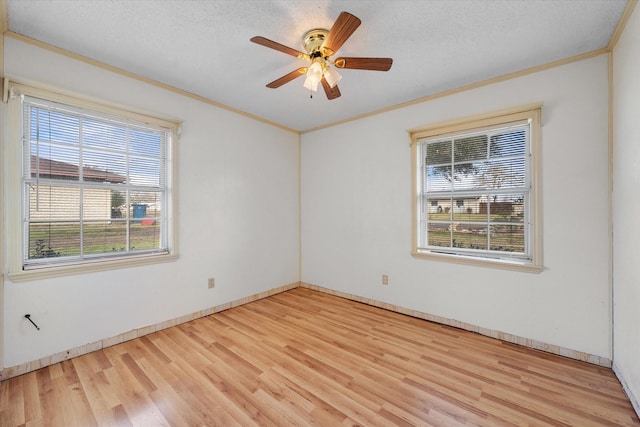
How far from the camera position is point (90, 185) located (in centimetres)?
235

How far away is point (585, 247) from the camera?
2.18m

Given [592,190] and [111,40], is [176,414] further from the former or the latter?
[592,190]

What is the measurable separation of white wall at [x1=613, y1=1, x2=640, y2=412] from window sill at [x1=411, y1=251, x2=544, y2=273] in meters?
0.52

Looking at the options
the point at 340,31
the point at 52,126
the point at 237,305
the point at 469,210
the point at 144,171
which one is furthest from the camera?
the point at 237,305

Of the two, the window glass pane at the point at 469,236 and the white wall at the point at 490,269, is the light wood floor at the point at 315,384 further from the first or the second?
the window glass pane at the point at 469,236

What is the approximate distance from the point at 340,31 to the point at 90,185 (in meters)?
2.44

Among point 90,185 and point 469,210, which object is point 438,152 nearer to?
point 469,210

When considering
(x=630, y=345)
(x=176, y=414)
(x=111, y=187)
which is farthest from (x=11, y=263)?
(x=630, y=345)

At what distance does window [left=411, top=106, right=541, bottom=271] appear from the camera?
246 centimetres

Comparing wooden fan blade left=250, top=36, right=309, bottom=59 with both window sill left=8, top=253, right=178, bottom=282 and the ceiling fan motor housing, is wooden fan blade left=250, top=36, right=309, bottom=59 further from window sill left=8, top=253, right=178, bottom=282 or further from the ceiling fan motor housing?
window sill left=8, top=253, right=178, bottom=282

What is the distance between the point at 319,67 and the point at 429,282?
97.2 inches

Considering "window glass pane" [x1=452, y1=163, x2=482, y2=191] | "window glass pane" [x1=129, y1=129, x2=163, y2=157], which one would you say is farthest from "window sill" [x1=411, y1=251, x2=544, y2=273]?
"window glass pane" [x1=129, y1=129, x2=163, y2=157]

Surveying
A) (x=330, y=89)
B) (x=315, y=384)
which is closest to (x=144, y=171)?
(x=330, y=89)

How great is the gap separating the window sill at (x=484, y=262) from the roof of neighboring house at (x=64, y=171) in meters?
3.25
